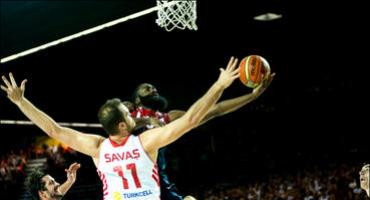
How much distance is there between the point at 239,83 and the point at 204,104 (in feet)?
47.2

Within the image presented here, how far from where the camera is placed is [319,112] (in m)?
17.9

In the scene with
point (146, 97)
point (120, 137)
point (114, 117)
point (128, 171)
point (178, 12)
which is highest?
point (178, 12)

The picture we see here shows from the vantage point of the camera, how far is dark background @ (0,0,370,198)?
48.8 ft

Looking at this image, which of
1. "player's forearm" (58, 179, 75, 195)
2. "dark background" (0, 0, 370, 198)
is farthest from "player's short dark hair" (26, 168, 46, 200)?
"dark background" (0, 0, 370, 198)

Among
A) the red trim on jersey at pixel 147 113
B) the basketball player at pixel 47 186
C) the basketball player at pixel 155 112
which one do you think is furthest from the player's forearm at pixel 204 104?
Answer: the red trim on jersey at pixel 147 113

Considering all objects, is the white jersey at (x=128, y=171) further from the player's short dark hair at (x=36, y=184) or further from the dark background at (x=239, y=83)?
the dark background at (x=239, y=83)

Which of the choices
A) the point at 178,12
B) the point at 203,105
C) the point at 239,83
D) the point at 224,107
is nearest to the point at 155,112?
the point at 224,107

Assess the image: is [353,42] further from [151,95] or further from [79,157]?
[151,95]

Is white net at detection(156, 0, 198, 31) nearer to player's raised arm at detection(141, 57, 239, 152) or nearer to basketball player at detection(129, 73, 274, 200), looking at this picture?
basketball player at detection(129, 73, 274, 200)

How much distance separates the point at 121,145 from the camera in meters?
3.30

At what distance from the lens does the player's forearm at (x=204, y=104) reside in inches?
118

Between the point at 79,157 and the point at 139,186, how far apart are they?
10.5 metres

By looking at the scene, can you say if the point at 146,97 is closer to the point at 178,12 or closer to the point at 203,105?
the point at 203,105

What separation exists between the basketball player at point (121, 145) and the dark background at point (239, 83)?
33.5ft
